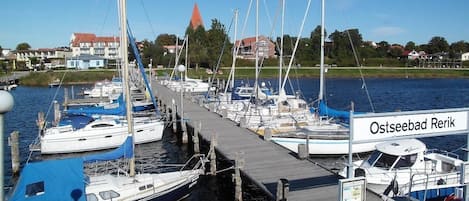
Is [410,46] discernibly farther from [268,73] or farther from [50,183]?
[50,183]

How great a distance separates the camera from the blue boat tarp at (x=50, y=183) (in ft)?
45.5

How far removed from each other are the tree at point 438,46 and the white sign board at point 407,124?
18975cm

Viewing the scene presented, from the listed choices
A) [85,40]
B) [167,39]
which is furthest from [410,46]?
[85,40]

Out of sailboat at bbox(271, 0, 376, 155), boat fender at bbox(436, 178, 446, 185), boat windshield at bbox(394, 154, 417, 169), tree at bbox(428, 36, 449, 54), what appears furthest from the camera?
tree at bbox(428, 36, 449, 54)

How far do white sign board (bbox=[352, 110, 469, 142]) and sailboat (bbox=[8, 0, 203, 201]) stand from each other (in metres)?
8.02

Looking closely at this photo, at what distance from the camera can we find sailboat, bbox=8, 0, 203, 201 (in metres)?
14.0

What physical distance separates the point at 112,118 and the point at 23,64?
120 meters

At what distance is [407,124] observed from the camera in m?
12.8

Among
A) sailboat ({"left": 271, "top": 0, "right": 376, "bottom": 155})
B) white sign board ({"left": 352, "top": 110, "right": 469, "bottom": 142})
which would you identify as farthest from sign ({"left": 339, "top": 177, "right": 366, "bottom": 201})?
sailboat ({"left": 271, "top": 0, "right": 376, "bottom": 155})

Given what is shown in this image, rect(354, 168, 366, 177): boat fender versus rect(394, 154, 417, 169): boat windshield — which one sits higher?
rect(354, 168, 366, 177): boat fender

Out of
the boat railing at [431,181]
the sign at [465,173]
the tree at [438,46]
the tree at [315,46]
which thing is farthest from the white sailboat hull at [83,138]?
the tree at [438,46]

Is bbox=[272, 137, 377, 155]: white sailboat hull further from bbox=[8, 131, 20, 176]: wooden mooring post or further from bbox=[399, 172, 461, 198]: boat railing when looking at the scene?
bbox=[8, 131, 20, 176]: wooden mooring post

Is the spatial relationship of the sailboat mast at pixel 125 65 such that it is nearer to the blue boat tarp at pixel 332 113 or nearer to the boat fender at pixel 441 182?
the boat fender at pixel 441 182

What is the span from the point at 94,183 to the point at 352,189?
9349 mm
